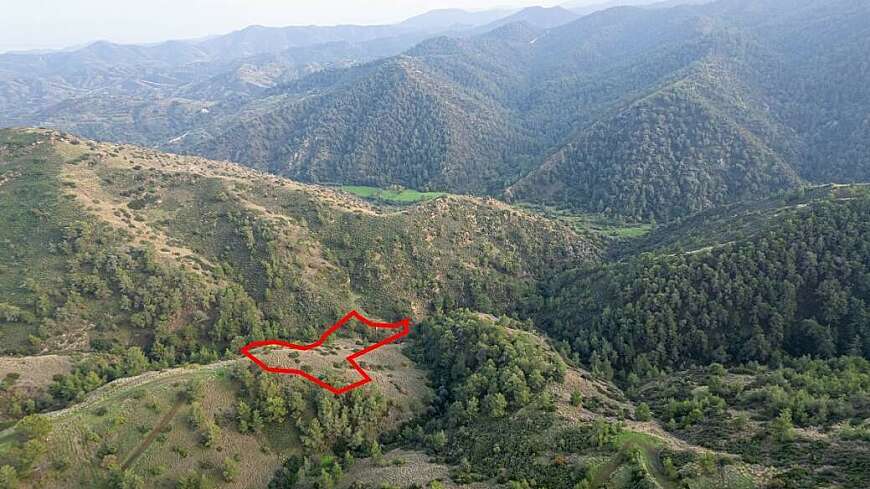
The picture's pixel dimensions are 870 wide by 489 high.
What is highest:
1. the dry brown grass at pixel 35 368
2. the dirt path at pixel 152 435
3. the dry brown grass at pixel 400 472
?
the dry brown grass at pixel 35 368

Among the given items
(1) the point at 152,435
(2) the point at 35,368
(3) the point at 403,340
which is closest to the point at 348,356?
(3) the point at 403,340

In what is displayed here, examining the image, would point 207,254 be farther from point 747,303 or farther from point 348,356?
point 747,303

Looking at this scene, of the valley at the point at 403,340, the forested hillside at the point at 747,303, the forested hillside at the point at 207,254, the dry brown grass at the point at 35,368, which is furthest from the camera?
the forested hillside at the point at 747,303

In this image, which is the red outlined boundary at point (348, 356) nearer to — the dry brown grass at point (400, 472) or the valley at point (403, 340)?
the valley at point (403, 340)

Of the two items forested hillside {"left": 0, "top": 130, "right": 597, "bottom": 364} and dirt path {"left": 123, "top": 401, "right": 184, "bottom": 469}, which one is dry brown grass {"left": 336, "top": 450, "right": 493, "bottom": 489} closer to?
dirt path {"left": 123, "top": 401, "right": 184, "bottom": 469}

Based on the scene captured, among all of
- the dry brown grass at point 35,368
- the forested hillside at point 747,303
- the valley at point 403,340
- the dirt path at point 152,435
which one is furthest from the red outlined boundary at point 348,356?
the forested hillside at point 747,303

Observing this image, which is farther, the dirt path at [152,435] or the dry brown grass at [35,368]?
the dry brown grass at [35,368]
